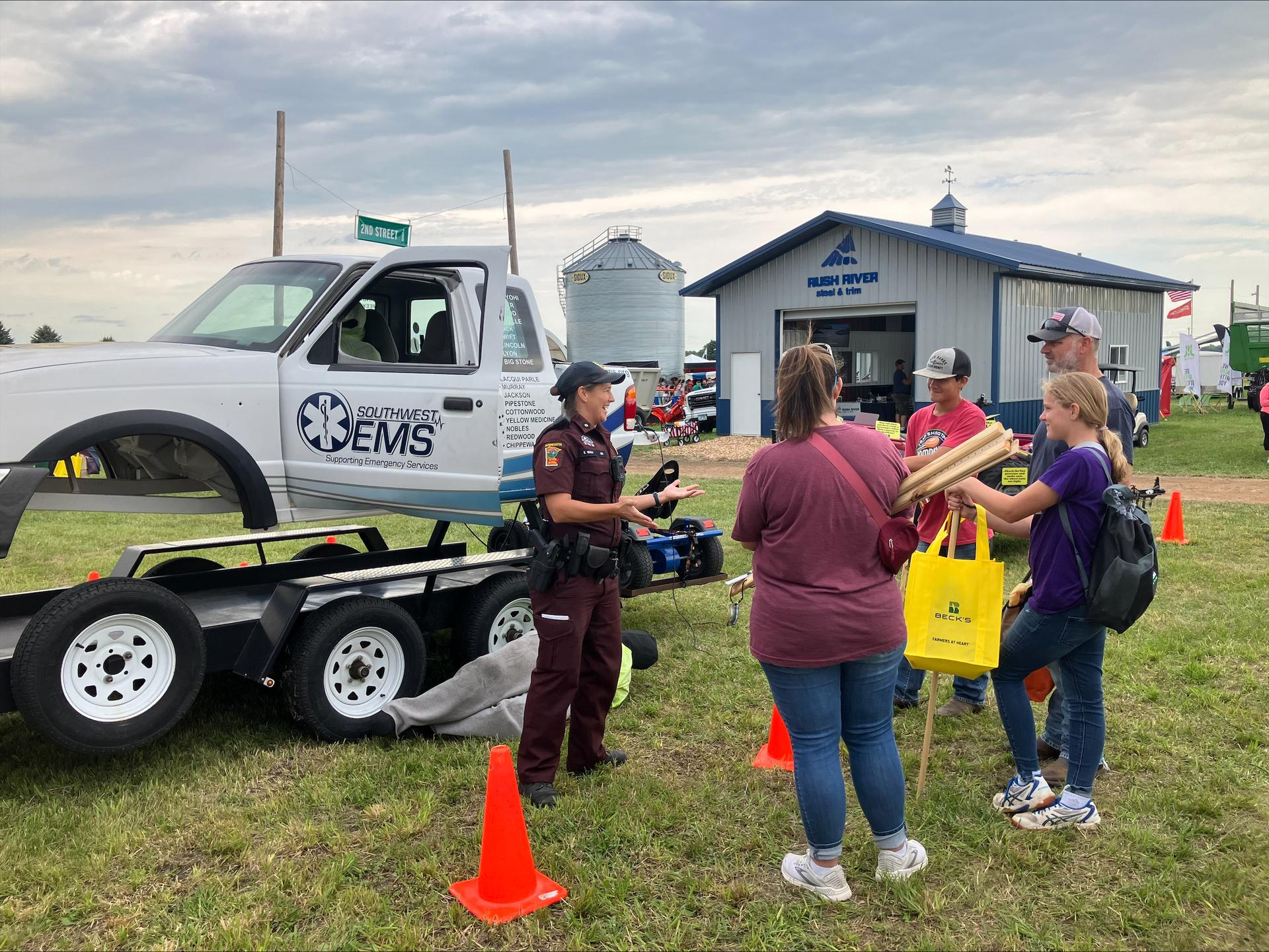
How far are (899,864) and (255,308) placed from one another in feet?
14.0

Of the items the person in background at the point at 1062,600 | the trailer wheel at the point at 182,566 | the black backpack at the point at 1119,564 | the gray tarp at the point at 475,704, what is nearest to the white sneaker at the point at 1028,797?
the person in background at the point at 1062,600

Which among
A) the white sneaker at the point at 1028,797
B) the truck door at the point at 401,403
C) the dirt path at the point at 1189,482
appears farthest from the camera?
the dirt path at the point at 1189,482

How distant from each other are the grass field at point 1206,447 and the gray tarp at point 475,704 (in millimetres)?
15145

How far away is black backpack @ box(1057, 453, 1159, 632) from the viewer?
364 cm

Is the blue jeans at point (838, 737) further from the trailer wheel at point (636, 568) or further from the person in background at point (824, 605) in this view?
the trailer wheel at point (636, 568)

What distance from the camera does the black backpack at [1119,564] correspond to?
3637 millimetres

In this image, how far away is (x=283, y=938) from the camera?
10.9ft

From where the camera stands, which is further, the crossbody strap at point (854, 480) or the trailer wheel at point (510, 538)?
the trailer wheel at point (510, 538)

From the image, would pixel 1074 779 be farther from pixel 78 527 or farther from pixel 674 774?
pixel 78 527

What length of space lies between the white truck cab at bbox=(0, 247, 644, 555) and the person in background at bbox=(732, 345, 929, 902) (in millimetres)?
2438

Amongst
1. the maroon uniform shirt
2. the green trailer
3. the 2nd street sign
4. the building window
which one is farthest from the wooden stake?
the green trailer

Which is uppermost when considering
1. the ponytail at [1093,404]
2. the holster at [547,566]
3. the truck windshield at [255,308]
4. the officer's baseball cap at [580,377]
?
the truck windshield at [255,308]

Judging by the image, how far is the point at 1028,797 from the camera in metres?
4.16

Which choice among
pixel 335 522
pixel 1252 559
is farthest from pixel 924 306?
pixel 335 522
